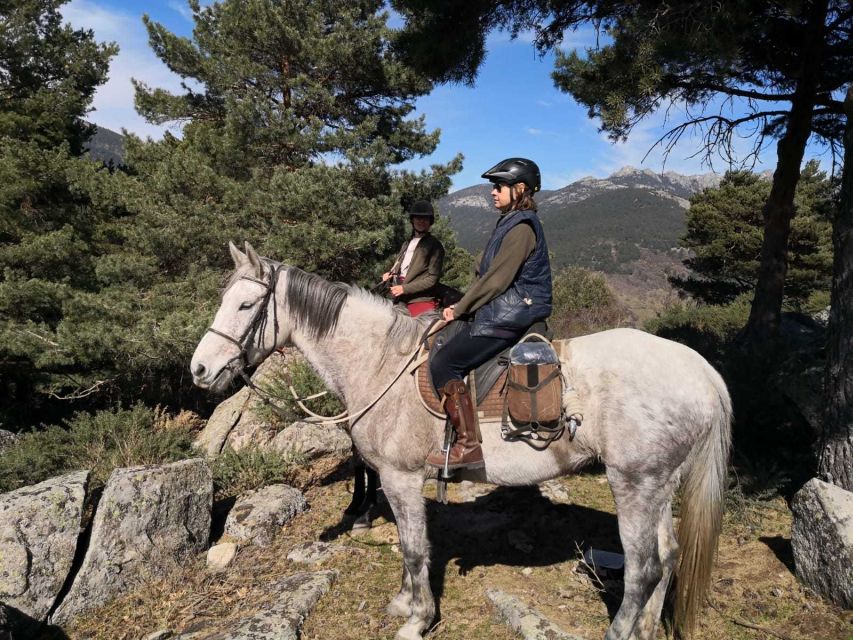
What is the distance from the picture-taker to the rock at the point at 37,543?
336 centimetres

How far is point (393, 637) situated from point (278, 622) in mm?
824

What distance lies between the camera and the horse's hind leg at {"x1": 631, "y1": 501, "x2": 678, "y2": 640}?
3.18m

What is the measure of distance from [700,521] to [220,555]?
4.03m

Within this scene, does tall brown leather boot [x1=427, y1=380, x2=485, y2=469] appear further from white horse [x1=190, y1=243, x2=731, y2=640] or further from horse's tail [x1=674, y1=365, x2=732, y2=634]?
horse's tail [x1=674, y1=365, x2=732, y2=634]

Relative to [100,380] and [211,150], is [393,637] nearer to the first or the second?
[100,380]

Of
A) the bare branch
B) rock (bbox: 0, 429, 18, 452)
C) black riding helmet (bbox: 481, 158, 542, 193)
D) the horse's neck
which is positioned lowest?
rock (bbox: 0, 429, 18, 452)

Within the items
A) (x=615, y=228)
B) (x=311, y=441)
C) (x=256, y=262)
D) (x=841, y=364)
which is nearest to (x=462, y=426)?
(x=256, y=262)

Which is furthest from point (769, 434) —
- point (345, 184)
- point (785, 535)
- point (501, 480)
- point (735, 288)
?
point (735, 288)

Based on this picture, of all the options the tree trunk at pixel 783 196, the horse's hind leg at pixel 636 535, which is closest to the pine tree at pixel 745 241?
the tree trunk at pixel 783 196

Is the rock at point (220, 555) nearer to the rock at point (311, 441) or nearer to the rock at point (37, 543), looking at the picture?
the rock at point (37, 543)

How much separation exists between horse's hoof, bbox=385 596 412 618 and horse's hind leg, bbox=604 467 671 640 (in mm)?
1414

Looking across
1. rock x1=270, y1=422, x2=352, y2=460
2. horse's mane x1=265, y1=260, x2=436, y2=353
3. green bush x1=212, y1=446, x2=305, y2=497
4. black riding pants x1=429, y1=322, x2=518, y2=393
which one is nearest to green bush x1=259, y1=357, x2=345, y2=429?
rock x1=270, y1=422, x2=352, y2=460

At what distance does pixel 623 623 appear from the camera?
3.07 metres

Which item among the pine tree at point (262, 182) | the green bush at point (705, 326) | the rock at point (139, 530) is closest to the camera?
the rock at point (139, 530)
